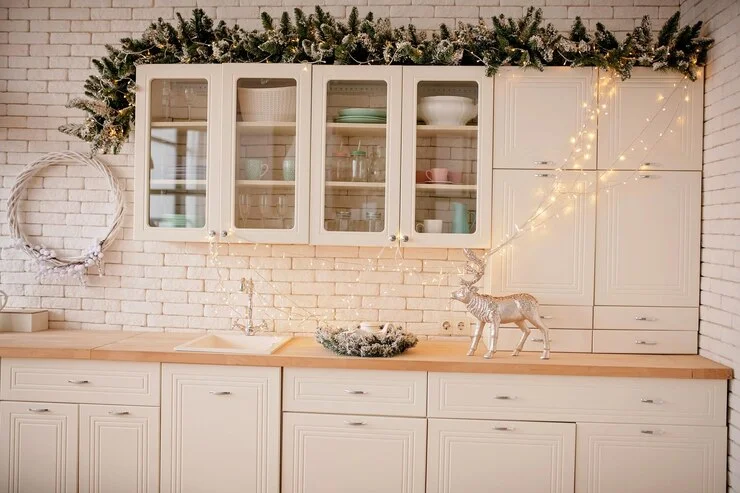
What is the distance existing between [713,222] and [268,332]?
2.29 m

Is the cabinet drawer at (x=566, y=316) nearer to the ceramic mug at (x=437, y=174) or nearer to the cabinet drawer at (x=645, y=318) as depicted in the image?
the cabinet drawer at (x=645, y=318)

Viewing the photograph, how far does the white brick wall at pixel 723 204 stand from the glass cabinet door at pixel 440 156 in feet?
3.53

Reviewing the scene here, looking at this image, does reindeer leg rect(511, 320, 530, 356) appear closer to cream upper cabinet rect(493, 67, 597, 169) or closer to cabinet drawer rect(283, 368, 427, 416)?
cabinet drawer rect(283, 368, 427, 416)

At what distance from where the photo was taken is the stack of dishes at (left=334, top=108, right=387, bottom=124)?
10.5ft

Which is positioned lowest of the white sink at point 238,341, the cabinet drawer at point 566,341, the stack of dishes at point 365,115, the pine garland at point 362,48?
the white sink at point 238,341

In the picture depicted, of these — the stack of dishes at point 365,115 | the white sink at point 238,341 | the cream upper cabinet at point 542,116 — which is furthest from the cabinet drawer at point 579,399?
the stack of dishes at point 365,115

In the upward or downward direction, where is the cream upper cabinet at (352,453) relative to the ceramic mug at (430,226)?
downward

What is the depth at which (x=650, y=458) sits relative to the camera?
2883 mm

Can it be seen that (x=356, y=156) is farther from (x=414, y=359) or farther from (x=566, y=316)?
(x=566, y=316)

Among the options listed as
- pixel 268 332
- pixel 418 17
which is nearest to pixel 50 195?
pixel 268 332

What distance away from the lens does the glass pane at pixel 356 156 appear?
321 centimetres

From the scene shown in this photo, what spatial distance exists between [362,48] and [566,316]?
5.40 ft

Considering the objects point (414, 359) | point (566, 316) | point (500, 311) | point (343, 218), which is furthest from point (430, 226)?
point (566, 316)

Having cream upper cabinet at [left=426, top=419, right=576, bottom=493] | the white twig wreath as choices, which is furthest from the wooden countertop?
the white twig wreath
